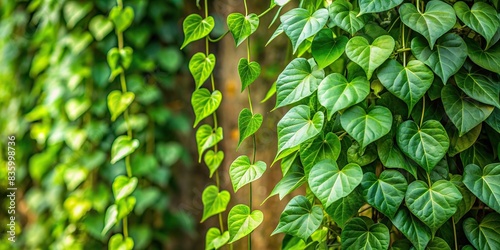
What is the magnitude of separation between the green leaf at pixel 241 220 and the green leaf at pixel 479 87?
44 centimetres

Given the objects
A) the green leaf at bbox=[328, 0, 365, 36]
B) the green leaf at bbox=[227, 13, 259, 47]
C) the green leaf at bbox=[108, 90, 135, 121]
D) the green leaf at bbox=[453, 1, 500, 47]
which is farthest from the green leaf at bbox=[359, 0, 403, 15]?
the green leaf at bbox=[108, 90, 135, 121]

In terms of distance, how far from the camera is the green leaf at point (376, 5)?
0.79 m

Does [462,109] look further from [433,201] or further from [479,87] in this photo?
[433,201]

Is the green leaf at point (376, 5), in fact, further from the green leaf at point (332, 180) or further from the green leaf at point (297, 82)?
the green leaf at point (332, 180)

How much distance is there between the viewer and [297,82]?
873mm

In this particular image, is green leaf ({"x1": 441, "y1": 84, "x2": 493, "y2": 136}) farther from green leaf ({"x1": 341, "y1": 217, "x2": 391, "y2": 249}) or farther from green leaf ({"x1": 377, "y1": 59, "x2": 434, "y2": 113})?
green leaf ({"x1": 341, "y1": 217, "x2": 391, "y2": 249})

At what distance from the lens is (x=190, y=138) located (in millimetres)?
1980

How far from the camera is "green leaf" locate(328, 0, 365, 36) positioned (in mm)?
821

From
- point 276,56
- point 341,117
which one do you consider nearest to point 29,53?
point 276,56

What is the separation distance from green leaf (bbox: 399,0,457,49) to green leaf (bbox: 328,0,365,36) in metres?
0.07

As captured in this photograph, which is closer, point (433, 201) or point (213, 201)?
point (433, 201)

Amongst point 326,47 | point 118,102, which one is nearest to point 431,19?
point 326,47

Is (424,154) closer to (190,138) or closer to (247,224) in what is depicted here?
(247,224)

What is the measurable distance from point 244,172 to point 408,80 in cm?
35
